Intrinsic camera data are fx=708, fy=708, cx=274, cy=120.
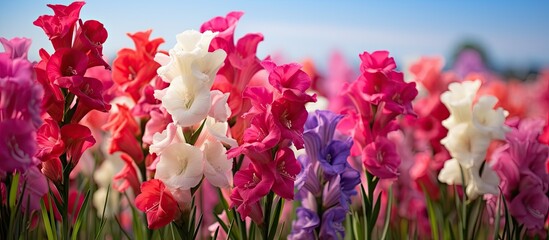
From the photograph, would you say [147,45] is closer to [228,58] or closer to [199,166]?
[228,58]

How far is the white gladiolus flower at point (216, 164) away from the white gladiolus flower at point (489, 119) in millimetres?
470

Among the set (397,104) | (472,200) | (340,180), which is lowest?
(472,200)

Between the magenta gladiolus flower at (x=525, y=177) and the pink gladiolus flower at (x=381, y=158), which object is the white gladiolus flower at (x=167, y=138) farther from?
the magenta gladiolus flower at (x=525, y=177)

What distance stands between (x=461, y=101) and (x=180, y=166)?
21.0 inches

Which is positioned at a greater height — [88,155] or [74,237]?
[74,237]

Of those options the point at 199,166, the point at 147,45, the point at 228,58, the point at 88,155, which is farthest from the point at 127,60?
the point at 88,155

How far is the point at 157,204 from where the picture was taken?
97 cm

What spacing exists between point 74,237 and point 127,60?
0.32 metres

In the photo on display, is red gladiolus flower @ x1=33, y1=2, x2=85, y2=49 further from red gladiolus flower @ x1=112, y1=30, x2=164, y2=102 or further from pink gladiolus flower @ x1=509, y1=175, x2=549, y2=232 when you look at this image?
pink gladiolus flower @ x1=509, y1=175, x2=549, y2=232

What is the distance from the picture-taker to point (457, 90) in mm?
1261

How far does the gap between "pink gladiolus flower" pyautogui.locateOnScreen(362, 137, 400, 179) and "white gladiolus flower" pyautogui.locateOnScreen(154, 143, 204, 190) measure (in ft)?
0.97

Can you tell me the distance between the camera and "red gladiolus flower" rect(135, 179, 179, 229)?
37.4 inches

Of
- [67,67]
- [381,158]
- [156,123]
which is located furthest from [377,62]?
[67,67]

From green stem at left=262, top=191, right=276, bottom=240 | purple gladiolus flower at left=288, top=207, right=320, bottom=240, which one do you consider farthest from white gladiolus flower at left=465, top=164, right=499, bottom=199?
green stem at left=262, top=191, right=276, bottom=240
